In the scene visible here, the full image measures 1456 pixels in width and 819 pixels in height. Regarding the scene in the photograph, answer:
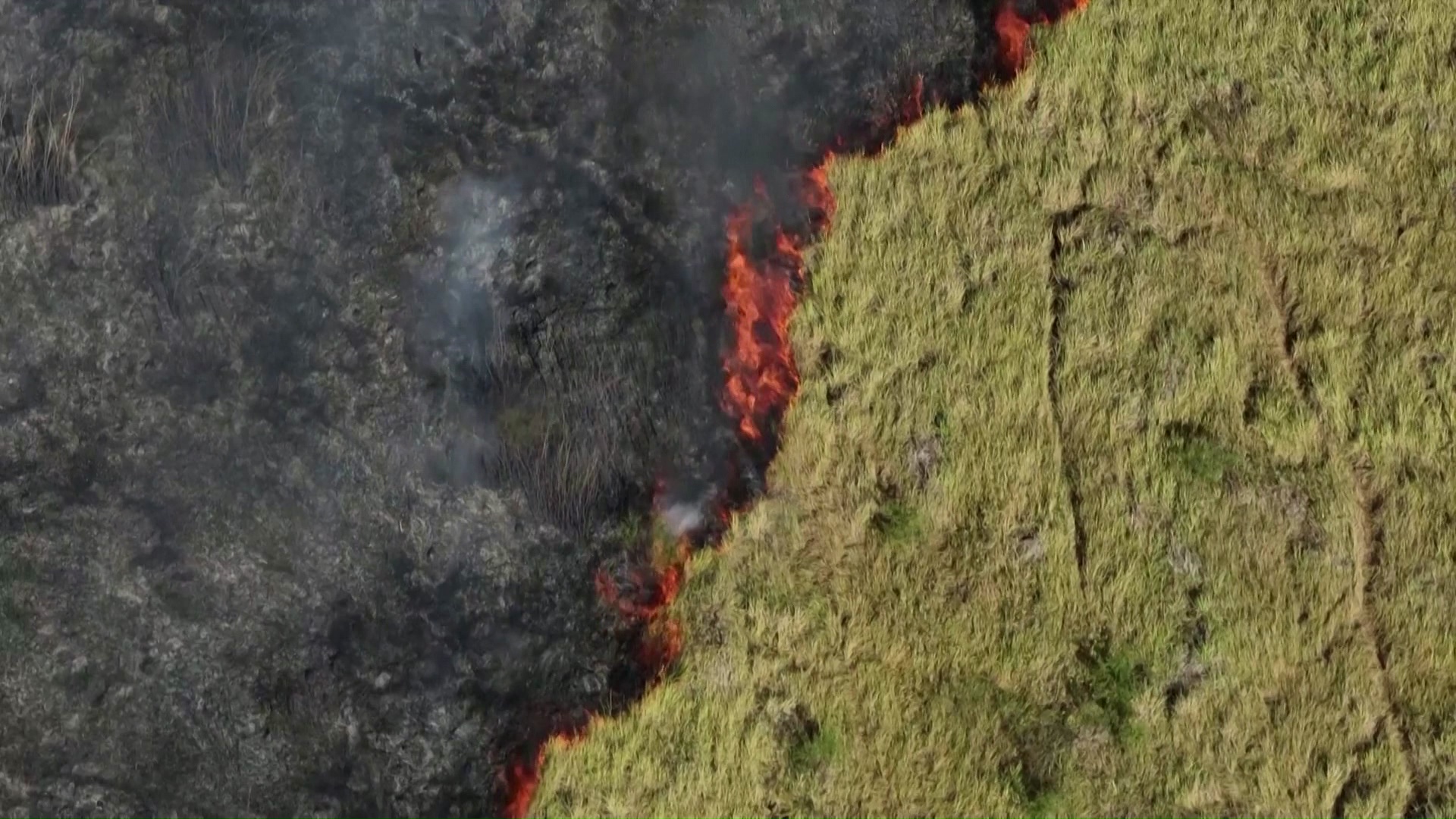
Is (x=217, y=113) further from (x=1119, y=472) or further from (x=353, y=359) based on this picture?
(x=1119, y=472)

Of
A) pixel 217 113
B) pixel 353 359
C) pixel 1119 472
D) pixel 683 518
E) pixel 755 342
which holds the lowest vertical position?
pixel 1119 472

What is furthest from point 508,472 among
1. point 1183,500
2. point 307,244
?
point 1183,500

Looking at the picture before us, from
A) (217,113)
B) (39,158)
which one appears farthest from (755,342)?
(39,158)

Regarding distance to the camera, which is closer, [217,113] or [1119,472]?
[217,113]

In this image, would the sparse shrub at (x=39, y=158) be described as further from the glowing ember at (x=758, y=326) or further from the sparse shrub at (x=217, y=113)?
the glowing ember at (x=758, y=326)

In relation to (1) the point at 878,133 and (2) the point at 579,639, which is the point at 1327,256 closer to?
(1) the point at 878,133

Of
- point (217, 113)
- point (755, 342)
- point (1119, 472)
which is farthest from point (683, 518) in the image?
point (217, 113)

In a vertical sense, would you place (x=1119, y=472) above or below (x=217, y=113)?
below
